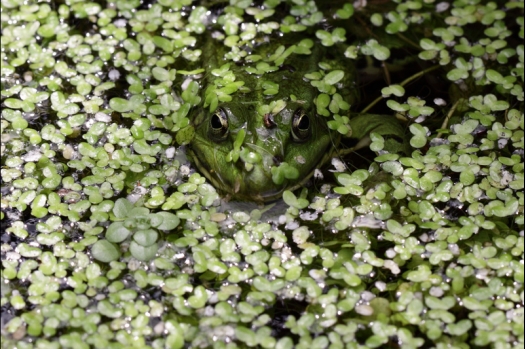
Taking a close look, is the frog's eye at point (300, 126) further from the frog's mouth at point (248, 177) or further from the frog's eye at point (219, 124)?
the frog's eye at point (219, 124)

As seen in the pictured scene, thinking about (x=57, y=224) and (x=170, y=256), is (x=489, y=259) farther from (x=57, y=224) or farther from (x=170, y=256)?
(x=57, y=224)

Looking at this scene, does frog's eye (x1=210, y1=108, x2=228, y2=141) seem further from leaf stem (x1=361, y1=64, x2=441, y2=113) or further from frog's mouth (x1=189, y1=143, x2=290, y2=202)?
leaf stem (x1=361, y1=64, x2=441, y2=113)

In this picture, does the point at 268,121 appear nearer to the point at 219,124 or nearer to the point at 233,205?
the point at 219,124

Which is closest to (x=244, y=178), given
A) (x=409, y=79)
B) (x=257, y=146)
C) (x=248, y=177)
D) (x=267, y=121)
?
(x=248, y=177)

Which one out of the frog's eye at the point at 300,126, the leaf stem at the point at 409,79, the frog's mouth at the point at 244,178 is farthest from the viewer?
the leaf stem at the point at 409,79

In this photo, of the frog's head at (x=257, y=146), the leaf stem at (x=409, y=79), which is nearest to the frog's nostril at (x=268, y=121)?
the frog's head at (x=257, y=146)

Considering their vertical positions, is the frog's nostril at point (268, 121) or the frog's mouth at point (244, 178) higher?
the frog's nostril at point (268, 121)

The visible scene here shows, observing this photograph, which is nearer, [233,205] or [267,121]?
[267,121]

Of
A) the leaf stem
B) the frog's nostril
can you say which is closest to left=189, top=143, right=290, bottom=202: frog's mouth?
the frog's nostril
